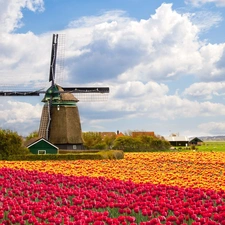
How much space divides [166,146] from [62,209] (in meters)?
51.3

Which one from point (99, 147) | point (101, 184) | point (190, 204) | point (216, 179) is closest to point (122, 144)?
point (99, 147)

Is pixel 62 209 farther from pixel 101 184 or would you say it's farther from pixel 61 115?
pixel 61 115

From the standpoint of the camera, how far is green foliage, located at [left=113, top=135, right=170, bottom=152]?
2173 inches

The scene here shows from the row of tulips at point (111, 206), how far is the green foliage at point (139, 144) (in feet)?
135

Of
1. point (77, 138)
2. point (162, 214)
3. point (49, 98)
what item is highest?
point (49, 98)

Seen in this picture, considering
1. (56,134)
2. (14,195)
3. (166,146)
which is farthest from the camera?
(166,146)

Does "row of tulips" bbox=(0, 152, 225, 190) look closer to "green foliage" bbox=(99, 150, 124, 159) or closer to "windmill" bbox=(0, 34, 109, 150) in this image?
"green foliage" bbox=(99, 150, 124, 159)

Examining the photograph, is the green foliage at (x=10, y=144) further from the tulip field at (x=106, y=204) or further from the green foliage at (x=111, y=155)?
the tulip field at (x=106, y=204)

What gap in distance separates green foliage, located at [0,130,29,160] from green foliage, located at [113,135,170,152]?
22123mm

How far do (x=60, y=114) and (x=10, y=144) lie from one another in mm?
10590

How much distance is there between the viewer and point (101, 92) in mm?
44719

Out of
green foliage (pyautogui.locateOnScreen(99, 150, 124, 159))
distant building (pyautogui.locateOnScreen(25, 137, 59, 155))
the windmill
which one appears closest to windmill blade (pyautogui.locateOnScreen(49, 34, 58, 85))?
the windmill

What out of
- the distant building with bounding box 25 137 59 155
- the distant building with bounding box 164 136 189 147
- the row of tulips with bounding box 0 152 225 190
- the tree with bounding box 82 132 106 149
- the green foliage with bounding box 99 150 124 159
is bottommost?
the row of tulips with bounding box 0 152 225 190

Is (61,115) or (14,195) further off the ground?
(61,115)
